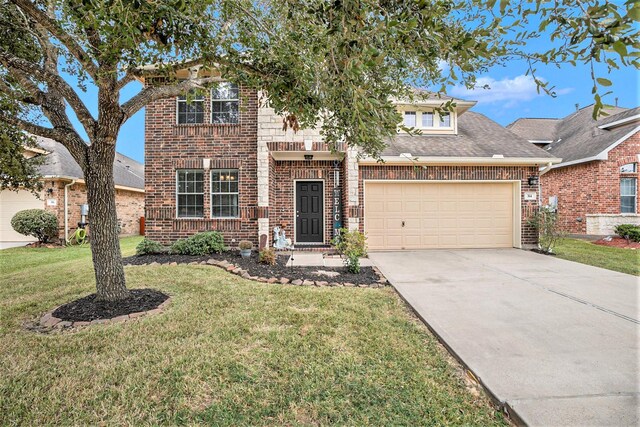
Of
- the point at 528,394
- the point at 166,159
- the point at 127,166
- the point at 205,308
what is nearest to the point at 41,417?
the point at 205,308

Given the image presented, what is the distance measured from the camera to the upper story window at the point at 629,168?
43.1 ft

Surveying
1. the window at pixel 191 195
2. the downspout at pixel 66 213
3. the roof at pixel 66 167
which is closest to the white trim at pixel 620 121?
the window at pixel 191 195

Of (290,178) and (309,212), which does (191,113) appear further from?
(309,212)

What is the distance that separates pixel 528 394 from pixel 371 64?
9.54 feet

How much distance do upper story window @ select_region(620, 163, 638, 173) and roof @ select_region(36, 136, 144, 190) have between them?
21578 mm

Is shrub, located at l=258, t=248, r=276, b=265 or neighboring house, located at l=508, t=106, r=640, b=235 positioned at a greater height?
neighboring house, located at l=508, t=106, r=640, b=235

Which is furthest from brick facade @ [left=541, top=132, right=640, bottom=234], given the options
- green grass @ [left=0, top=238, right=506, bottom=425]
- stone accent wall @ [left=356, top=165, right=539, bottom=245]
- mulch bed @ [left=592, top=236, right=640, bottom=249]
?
green grass @ [left=0, top=238, right=506, bottom=425]

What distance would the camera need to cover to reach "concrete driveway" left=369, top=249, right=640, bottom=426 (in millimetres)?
2428

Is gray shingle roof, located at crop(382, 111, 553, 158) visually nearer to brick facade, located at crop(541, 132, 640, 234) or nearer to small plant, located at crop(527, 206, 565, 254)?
small plant, located at crop(527, 206, 565, 254)

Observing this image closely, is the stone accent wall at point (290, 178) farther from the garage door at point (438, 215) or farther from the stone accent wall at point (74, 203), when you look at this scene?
the stone accent wall at point (74, 203)

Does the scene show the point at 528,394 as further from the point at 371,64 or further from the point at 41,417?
the point at 41,417

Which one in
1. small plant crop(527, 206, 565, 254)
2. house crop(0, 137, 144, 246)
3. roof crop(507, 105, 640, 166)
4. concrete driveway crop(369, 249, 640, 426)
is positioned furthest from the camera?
roof crop(507, 105, 640, 166)

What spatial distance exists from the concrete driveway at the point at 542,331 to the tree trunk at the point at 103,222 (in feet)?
14.9

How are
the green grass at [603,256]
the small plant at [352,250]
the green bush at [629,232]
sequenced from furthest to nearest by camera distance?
the green bush at [629,232], the green grass at [603,256], the small plant at [352,250]
